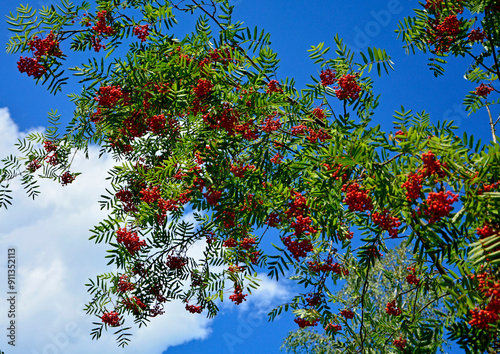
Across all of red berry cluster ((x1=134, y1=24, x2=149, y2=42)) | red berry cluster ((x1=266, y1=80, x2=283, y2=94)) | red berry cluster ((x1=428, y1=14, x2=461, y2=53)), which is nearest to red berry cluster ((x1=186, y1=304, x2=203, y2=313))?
red berry cluster ((x1=266, y1=80, x2=283, y2=94))

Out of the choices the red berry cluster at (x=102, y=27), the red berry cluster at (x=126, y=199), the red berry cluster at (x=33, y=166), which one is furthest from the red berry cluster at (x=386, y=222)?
the red berry cluster at (x=33, y=166)

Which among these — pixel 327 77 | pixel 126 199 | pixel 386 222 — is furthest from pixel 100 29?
pixel 386 222

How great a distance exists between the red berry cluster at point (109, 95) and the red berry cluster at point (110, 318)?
254 centimetres

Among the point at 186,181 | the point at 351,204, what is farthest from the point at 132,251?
the point at 351,204

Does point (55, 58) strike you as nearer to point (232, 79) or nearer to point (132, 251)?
point (232, 79)

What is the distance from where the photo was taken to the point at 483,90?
6320mm

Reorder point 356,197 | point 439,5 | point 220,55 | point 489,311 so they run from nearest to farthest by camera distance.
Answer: point 489,311, point 356,197, point 220,55, point 439,5

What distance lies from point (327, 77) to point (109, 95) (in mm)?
Result: 2339

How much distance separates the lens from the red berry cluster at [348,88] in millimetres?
4348

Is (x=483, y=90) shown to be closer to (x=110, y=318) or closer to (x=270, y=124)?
(x=270, y=124)

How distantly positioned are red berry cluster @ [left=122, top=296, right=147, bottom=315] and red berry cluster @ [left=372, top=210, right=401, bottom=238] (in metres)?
3.19

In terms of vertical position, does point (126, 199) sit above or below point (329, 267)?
above

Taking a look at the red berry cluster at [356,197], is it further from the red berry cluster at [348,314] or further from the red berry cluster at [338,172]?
the red berry cluster at [348,314]

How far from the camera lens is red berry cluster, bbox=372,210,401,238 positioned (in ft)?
11.5
